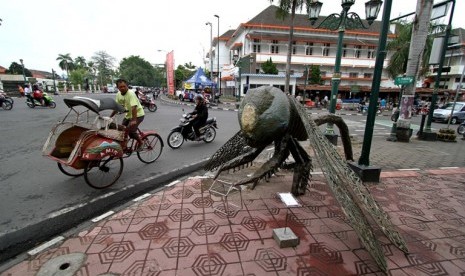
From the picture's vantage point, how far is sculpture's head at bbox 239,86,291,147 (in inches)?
132

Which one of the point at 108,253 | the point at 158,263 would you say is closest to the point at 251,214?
the point at 158,263

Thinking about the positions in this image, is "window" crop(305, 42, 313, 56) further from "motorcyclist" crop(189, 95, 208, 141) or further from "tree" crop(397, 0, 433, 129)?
"motorcyclist" crop(189, 95, 208, 141)

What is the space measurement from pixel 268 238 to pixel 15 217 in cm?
344

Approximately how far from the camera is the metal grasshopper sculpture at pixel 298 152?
2455mm

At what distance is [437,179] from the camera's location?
5.08 metres

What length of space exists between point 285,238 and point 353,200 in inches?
34.1

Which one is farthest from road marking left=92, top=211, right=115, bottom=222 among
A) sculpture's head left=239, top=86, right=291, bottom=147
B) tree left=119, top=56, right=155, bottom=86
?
tree left=119, top=56, right=155, bottom=86

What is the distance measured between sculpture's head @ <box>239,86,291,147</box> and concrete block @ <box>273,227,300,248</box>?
1.29m

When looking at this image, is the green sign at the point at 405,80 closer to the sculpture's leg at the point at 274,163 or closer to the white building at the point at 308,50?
the sculpture's leg at the point at 274,163

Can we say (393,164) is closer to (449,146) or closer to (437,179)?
(437,179)

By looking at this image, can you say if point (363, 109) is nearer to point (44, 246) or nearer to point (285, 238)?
point (285, 238)

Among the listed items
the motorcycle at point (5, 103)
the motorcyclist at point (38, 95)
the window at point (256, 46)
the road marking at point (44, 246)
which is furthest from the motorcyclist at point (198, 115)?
the window at point (256, 46)

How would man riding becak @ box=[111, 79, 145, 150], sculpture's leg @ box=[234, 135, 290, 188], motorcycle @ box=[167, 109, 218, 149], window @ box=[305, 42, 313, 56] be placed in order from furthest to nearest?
window @ box=[305, 42, 313, 56] → motorcycle @ box=[167, 109, 218, 149] → man riding becak @ box=[111, 79, 145, 150] → sculpture's leg @ box=[234, 135, 290, 188]

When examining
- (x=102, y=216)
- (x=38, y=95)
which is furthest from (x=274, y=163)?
(x=38, y=95)
